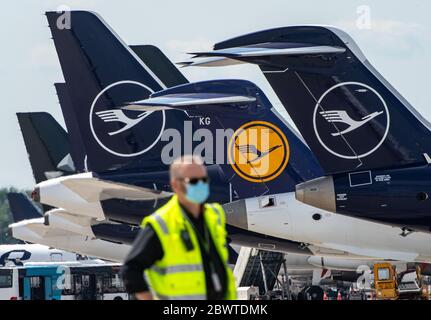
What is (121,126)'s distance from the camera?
105ft

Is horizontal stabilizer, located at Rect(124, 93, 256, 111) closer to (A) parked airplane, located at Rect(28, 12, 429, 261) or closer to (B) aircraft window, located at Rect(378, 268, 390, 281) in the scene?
(A) parked airplane, located at Rect(28, 12, 429, 261)

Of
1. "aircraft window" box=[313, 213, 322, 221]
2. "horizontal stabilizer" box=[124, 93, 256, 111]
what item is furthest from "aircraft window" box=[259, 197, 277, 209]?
"horizontal stabilizer" box=[124, 93, 256, 111]

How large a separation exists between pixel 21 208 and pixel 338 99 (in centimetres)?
4726

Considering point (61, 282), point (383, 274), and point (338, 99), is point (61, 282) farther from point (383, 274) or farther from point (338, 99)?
point (338, 99)

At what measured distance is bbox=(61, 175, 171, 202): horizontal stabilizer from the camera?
30.3 m

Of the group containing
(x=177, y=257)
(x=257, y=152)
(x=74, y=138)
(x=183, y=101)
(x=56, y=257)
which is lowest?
(x=177, y=257)

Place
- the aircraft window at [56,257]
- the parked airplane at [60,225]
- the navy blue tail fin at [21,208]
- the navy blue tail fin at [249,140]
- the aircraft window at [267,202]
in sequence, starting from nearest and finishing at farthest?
the aircraft window at [267,202], the navy blue tail fin at [249,140], the parked airplane at [60,225], the aircraft window at [56,257], the navy blue tail fin at [21,208]

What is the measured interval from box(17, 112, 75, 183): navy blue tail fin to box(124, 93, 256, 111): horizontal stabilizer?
21.4 meters

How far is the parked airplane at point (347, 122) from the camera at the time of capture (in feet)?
78.5

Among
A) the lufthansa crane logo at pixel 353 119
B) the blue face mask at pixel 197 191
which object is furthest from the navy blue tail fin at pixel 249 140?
the blue face mask at pixel 197 191

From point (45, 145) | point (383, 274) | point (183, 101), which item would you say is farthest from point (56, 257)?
point (183, 101)

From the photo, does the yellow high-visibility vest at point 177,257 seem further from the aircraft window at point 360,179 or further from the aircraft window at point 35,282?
the aircraft window at point 35,282

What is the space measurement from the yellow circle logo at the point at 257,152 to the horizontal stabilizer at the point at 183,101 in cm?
96
